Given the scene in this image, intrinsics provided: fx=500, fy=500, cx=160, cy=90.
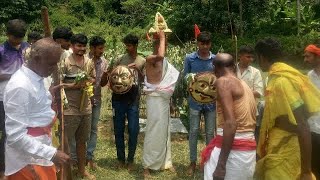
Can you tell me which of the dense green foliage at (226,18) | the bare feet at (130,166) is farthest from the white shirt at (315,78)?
the dense green foliage at (226,18)

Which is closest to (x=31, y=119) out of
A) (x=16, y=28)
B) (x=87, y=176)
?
(x=16, y=28)

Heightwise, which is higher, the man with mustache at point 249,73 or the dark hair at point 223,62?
the dark hair at point 223,62

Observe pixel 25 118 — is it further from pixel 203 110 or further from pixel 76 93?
pixel 203 110

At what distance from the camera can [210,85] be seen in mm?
6238

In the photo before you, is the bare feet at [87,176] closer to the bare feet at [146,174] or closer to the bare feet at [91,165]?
the bare feet at [91,165]

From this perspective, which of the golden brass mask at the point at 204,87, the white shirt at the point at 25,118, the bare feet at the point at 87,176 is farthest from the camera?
the bare feet at the point at 87,176

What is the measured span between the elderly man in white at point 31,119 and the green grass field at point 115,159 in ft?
10.2

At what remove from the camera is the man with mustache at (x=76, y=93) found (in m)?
6.07

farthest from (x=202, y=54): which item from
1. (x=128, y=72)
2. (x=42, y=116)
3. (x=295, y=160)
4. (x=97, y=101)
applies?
(x=42, y=116)

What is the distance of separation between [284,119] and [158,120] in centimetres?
280

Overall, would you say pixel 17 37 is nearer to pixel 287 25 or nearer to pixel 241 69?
pixel 241 69

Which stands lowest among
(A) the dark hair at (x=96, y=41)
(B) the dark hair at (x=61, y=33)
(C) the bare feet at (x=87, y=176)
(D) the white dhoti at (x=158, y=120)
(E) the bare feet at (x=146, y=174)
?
(E) the bare feet at (x=146, y=174)

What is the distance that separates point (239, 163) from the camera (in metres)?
4.02

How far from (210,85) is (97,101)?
1.58 meters
